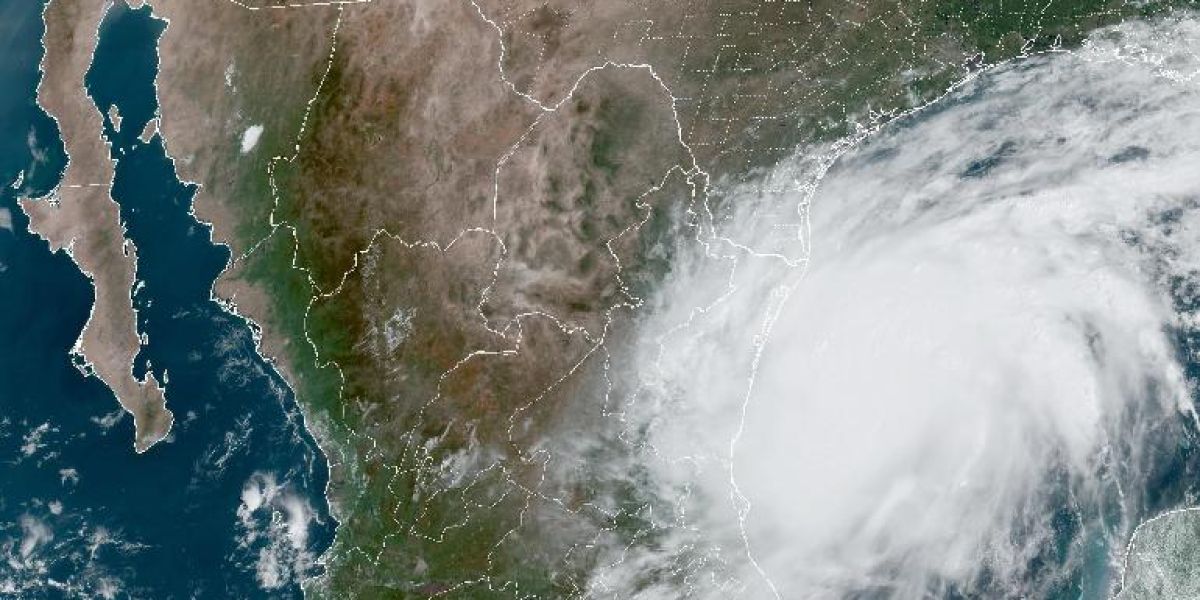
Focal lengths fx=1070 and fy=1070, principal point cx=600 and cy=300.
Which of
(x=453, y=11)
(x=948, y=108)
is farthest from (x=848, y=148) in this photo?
(x=453, y=11)

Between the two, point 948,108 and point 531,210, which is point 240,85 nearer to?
point 531,210

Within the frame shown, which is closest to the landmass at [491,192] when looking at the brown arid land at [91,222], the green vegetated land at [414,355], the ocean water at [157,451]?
the green vegetated land at [414,355]

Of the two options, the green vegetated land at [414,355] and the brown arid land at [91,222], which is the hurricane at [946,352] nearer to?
the green vegetated land at [414,355]

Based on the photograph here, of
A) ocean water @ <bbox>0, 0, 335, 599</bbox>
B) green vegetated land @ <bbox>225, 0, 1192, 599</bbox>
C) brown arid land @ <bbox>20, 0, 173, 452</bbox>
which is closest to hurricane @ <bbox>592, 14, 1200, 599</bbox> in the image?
green vegetated land @ <bbox>225, 0, 1192, 599</bbox>

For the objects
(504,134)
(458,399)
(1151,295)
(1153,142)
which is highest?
(504,134)

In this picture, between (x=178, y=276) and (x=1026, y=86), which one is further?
(x=178, y=276)
